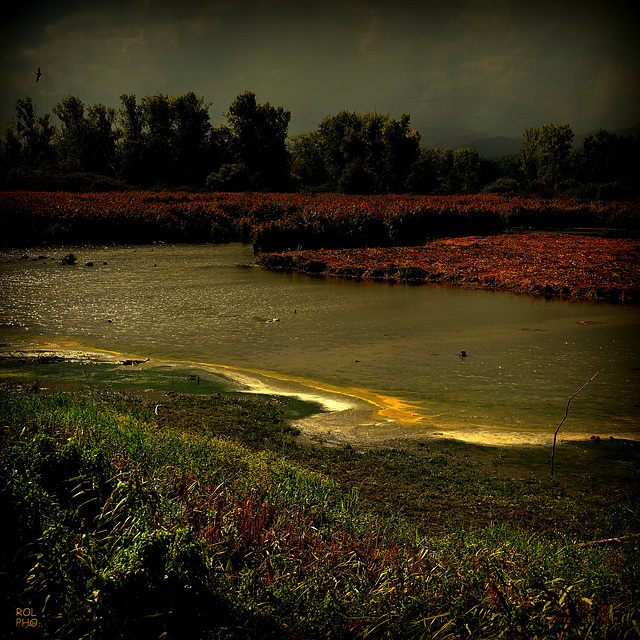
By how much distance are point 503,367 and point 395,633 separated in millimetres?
5785

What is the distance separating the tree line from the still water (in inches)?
1056

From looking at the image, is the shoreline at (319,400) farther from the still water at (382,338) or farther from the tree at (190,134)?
the tree at (190,134)

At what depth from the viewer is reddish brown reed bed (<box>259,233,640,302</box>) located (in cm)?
1332

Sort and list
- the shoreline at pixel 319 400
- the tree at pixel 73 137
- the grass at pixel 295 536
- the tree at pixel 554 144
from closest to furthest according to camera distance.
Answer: the grass at pixel 295 536
the shoreline at pixel 319 400
the tree at pixel 73 137
the tree at pixel 554 144

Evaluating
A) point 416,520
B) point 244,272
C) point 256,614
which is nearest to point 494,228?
point 244,272

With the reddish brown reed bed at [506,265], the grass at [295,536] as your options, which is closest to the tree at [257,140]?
the reddish brown reed bed at [506,265]

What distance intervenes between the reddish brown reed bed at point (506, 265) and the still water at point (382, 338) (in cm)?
95

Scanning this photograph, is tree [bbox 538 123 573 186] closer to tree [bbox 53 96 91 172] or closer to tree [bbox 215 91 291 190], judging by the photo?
tree [bbox 215 91 291 190]

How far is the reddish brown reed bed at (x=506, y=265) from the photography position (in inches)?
524

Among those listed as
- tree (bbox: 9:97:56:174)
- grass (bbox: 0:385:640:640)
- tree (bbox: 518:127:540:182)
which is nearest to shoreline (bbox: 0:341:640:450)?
grass (bbox: 0:385:640:640)

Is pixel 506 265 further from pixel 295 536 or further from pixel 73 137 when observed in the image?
pixel 73 137

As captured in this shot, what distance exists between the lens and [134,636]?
2070 mm

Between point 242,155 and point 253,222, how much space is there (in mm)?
27856

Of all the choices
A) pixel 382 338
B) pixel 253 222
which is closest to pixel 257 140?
pixel 253 222
